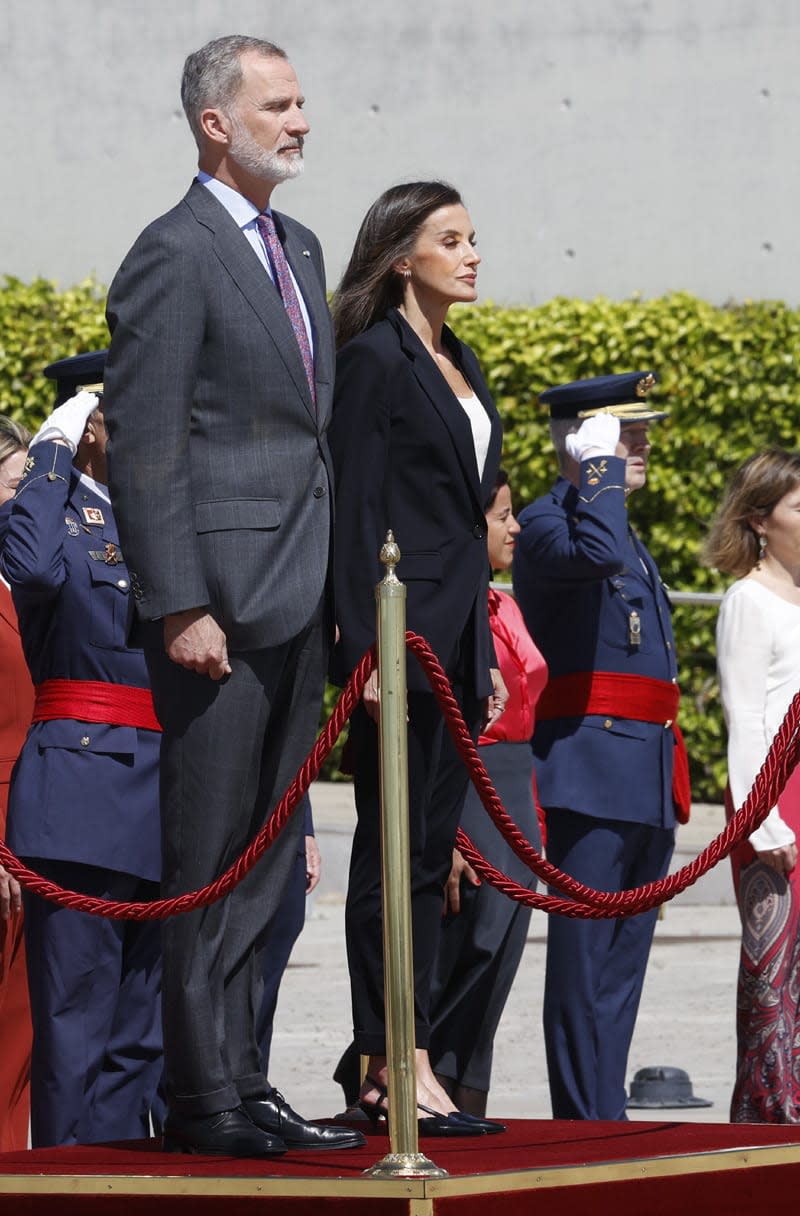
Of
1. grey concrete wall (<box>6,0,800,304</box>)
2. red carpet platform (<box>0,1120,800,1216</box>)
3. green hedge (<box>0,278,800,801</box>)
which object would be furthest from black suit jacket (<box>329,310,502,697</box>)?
grey concrete wall (<box>6,0,800,304</box>)

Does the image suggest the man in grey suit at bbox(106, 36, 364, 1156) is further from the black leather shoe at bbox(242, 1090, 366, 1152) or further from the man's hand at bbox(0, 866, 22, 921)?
the man's hand at bbox(0, 866, 22, 921)

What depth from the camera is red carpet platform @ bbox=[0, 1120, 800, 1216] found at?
3.97 metres

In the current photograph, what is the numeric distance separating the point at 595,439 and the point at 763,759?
99 cm

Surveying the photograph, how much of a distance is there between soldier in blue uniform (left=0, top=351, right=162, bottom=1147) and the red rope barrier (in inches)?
24.5

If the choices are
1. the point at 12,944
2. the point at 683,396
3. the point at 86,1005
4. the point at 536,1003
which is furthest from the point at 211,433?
the point at 683,396

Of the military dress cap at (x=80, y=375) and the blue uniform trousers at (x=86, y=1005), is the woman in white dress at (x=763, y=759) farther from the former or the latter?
the military dress cap at (x=80, y=375)

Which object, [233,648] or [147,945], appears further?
[147,945]

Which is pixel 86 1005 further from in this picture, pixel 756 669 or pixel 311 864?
pixel 756 669

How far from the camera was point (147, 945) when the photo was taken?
5.51 meters

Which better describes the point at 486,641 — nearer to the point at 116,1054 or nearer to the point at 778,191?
the point at 116,1054

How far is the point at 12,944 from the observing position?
580 centimetres

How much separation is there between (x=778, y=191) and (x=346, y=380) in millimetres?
9626

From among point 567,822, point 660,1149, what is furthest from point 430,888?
point 567,822

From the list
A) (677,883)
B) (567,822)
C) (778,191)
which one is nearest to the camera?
(677,883)
